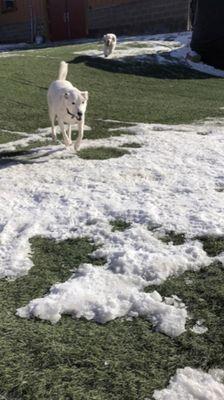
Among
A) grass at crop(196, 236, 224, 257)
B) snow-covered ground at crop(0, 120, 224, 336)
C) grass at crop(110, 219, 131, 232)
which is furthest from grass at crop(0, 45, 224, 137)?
grass at crop(196, 236, 224, 257)

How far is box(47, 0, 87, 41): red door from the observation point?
3195 cm

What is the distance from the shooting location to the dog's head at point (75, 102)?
22.9 ft

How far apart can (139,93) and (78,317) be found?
11.5 m

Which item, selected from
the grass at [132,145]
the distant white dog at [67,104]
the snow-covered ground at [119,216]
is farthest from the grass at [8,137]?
the grass at [132,145]

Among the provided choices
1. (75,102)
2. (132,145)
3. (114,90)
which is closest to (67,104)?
(75,102)

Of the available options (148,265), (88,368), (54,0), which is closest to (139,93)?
(148,265)

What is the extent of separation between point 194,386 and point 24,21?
1423 inches

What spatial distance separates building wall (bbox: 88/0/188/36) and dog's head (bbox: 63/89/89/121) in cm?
2205

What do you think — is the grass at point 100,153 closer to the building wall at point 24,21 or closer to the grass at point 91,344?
the grass at point 91,344

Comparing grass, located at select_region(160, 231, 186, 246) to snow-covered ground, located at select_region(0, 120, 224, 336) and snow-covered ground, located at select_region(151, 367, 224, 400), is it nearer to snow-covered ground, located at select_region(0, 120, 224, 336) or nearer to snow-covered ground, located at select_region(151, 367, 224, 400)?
snow-covered ground, located at select_region(0, 120, 224, 336)

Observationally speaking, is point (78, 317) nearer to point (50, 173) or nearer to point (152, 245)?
point (152, 245)

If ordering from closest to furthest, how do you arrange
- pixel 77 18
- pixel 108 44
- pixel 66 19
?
pixel 108 44, pixel 77 18, pixel 66 19

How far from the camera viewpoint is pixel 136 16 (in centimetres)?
2902

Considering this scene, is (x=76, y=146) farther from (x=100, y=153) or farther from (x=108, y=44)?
(x=108, y=44)
